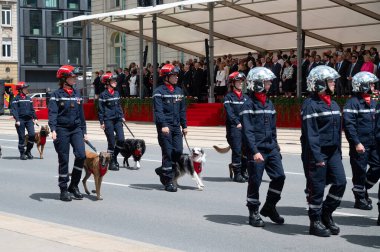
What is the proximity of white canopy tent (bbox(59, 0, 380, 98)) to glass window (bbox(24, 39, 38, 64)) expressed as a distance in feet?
170

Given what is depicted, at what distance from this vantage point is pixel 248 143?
31.8ft

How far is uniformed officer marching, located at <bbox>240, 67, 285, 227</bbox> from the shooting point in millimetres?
9742

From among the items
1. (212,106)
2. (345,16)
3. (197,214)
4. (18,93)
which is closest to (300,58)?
(345,16)

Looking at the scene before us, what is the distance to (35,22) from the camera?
90.9 meters

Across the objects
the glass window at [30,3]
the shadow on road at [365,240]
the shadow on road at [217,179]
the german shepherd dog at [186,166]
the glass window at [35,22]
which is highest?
the glass window at [30,3]

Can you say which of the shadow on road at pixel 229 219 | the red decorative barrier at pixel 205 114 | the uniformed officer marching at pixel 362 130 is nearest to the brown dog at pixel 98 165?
the shadow on road at pixel 229 219

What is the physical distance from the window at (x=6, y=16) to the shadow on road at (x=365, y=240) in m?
81.4

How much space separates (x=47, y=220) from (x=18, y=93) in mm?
10348

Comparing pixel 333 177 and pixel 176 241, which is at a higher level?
pixel 333 177

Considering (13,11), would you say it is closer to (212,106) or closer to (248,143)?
(212,106)

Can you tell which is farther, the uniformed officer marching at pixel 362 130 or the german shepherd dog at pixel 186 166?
the german shepherd dog at pixel 186 166

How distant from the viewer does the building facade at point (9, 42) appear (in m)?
85.9

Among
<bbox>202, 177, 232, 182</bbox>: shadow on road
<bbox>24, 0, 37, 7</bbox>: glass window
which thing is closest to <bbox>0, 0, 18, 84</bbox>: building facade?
<bbox>24, 0, 37, 7</bbox>: glass window

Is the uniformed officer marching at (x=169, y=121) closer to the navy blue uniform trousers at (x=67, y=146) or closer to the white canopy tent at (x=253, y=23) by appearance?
the navy blue uniform trousers at (x=67, y=146)
